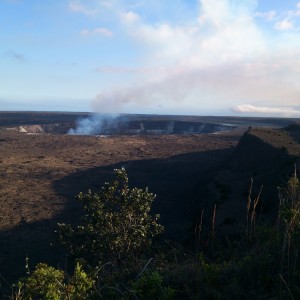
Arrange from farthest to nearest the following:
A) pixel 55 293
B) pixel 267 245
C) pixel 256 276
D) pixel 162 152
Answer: pixel 162 152 → pixel 267 245 → pixel 256 276 → pixel 55 293

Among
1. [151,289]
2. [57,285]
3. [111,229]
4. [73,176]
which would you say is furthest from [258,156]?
[57,285]

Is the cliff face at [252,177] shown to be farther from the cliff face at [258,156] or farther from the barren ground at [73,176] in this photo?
the barren ground at [73,176]

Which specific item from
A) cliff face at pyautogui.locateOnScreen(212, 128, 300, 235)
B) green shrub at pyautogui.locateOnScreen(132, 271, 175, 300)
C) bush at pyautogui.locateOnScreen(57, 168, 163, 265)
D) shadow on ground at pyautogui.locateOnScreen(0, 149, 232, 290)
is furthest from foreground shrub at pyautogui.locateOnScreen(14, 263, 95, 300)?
cliff face at pyautogui.locateOnScreen(212, 128, 300, 235)

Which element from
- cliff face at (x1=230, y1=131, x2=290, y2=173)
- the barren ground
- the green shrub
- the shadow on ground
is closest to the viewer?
the green shrub

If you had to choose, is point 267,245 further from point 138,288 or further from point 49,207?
point 49,207

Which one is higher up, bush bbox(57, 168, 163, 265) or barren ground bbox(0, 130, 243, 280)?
bush bbox(57, 168, 163, 265)

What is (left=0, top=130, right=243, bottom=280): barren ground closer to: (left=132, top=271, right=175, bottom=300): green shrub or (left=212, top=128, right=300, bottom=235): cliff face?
(left=212, top=128, right=300, bottom=235): cliff face

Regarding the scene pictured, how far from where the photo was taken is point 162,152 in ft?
145

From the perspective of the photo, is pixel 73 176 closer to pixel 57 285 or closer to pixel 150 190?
pixel 150 190

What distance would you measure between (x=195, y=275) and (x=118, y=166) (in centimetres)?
3131

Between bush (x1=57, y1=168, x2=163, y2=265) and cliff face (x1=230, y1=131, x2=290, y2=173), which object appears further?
cliff face (x1=230, y1=131, x2=290, y2=173)

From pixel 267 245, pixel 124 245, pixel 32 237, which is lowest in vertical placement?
pixel 32 237

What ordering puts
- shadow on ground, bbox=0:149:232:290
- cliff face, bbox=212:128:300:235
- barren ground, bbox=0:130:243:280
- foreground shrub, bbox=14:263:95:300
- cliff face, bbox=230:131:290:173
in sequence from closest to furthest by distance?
foreground shrub, bbox=14:263:95:300 → shadow on ground, bbox=0:149:232:290 → cliff face, bbox=212:128:300:235 → barren ground, bbox=0:130:243:280 → cliff face, bbox=230:131:290:173

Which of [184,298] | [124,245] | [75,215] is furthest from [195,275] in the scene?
[75,215]
